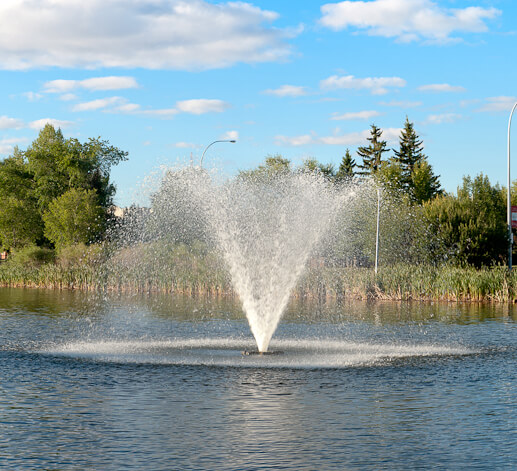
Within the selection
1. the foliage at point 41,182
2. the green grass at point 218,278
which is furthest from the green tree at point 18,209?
the green grass at point 218,278

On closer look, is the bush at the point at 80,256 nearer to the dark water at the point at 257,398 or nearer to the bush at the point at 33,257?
the bush at the point at 33,257

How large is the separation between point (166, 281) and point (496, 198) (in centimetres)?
2557

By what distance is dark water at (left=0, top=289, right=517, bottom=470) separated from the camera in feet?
33.6

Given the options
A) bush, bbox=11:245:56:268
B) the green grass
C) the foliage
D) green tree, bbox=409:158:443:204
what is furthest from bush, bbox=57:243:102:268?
green tree, bbox=409:158:443:204

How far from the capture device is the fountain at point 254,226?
78.6 ft

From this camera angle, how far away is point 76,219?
7494 cm

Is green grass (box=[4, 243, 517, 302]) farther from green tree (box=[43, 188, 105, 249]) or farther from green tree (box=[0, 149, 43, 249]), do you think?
green tree (box=[0, 149, 43, 249])

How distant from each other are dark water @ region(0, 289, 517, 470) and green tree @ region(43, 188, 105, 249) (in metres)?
47.9

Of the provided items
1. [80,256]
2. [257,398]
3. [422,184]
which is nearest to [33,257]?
[80,256]

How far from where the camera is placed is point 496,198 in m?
58.6

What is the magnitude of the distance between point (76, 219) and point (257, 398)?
207ft

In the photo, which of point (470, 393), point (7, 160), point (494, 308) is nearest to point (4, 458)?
point (470, 393)

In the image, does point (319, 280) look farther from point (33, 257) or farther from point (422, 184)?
point (422, 184)

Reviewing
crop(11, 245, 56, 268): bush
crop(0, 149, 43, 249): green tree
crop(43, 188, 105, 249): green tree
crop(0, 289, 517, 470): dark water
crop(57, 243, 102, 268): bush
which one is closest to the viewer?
crop(0, 289, 517, 470): dark water
